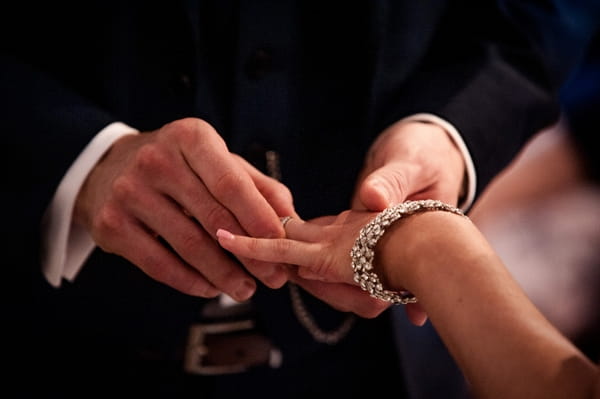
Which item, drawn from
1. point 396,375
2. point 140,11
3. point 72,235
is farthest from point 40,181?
point 396,375

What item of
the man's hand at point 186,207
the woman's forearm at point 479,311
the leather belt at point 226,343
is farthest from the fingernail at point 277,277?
the leather belt at point 226,343

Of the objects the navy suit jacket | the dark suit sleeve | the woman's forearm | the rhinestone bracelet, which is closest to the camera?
the woman's forearm

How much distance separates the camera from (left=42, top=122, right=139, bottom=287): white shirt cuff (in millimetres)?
666

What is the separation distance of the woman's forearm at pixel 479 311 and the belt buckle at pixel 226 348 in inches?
14.4

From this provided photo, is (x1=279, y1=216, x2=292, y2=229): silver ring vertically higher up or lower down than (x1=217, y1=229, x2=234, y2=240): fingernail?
lower down

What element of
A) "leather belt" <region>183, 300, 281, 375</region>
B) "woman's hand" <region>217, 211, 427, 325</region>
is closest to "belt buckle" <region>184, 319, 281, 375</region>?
"leather belt" <region>183, 300, 281, 375</region>

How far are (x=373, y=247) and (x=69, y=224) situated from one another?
0.33 meters

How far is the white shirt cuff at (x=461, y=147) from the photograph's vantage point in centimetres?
76

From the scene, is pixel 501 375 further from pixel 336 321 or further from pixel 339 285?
pixel 336 321

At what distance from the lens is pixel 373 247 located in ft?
1.76

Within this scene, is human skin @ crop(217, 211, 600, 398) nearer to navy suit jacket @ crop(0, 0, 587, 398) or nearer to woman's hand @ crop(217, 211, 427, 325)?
woman's hand @ crop(217, 211, 427, 325)

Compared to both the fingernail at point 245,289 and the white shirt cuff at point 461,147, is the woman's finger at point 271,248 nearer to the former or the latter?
the fingernail at point 245,289

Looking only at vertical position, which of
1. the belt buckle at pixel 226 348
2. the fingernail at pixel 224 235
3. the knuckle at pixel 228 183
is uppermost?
the knuckle at pixel 228 183

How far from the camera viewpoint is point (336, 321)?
2.91 ft
